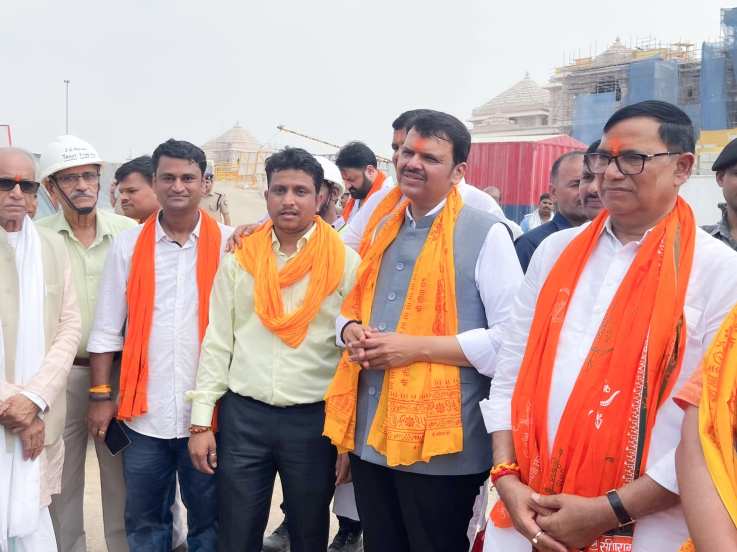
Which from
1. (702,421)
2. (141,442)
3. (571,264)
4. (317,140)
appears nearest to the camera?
(702,421)

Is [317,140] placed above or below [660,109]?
above

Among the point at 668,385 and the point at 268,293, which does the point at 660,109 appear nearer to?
the point at 668,385

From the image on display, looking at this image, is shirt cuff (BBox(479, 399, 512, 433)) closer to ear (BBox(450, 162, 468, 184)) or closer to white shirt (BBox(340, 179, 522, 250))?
ear (BBox(450, 162, 468, 184))

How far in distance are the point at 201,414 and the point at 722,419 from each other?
209cm

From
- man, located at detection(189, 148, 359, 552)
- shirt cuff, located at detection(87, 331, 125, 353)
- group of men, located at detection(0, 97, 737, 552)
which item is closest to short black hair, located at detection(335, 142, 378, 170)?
group of men, located at detection(0, 97, 737, 552)

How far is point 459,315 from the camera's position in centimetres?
255

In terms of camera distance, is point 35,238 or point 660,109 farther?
point 35,238

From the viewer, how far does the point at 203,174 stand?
344 centimetres

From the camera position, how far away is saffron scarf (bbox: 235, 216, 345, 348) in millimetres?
2879

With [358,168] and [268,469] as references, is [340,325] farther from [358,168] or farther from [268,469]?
[358,168]

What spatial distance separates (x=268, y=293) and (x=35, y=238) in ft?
3.47

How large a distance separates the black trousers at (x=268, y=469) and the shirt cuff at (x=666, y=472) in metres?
1.47

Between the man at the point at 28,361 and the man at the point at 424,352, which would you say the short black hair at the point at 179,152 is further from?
the man at the point at 424,352

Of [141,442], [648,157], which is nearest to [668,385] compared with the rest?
[648,157]
